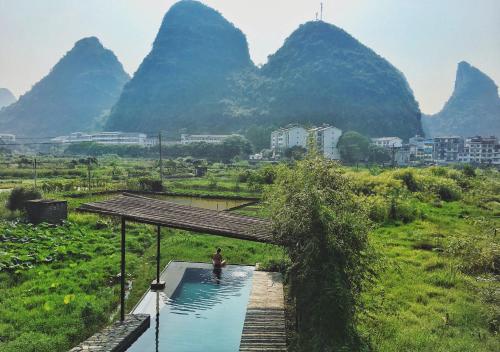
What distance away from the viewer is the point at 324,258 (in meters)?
7.51

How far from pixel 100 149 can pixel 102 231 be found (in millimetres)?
101851

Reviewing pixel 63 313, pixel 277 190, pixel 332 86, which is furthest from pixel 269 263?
pixel 332 86

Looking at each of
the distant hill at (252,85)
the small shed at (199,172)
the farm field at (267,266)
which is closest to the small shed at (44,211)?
the farm field at (267,266)

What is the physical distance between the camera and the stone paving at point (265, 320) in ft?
27.0

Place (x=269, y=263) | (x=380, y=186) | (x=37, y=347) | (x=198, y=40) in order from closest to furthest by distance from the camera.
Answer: (x=37, y=347) < (x=269, y=263) < (x=380, y=186) < (x=198, y=40)

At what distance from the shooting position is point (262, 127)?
126 m

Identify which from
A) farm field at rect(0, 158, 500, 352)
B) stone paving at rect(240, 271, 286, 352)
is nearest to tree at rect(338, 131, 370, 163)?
farm field at rect(0, 158, 500, 352)

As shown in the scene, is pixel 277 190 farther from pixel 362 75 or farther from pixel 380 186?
pixel 362 75

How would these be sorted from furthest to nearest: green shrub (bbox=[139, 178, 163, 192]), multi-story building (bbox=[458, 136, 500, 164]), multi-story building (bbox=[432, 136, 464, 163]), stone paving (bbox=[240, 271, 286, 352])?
1. multi-story building (bbox=[432, 136, 464, 163])
2. multi-story building (bbox=[458, 136, 500, 164])
3. green shrub (bbox=[139, 178, 163, 192])
4. stone paving (bbox=[240, 271, 286, 352])

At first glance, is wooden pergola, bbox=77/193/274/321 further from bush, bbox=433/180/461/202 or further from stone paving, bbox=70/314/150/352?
bush, bbox=433/180/461/202

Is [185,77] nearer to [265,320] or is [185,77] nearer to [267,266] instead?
[267,266]

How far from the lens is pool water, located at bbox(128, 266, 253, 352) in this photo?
30.8ft

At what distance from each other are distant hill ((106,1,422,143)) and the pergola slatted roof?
359 ft

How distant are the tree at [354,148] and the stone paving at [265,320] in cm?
8621
